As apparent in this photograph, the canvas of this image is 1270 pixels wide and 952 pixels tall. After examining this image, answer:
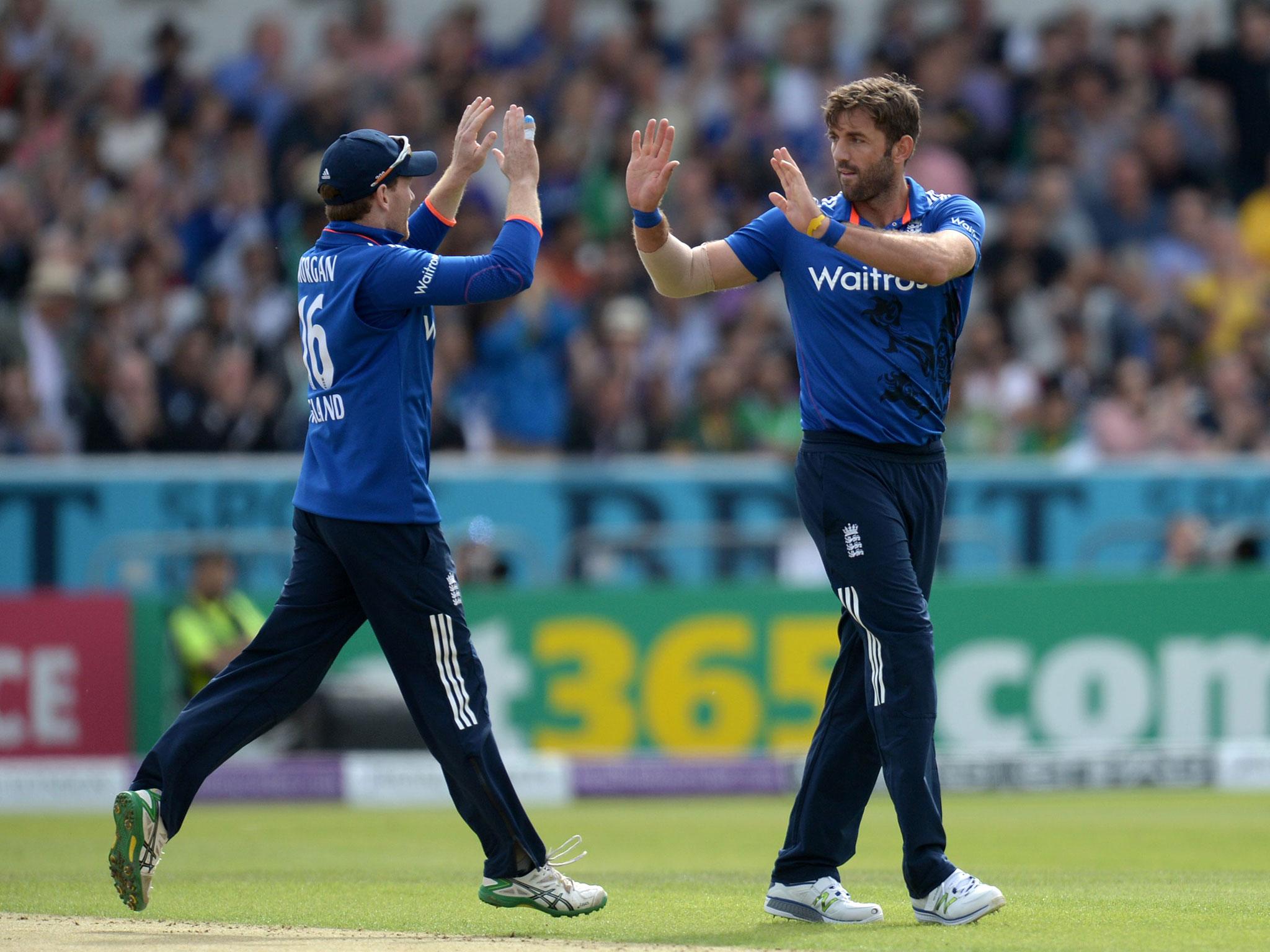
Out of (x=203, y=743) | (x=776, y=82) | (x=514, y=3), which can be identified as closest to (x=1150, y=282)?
(x=776, y=82)

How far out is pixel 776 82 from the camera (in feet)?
61.0

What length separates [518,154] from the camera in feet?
20.8

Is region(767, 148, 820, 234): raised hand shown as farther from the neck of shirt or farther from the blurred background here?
the blurred background

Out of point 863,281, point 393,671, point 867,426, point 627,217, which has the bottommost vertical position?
point 393,671

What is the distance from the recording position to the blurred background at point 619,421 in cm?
1344

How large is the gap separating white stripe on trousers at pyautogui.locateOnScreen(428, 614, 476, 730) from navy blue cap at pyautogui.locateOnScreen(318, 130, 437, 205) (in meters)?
1.45

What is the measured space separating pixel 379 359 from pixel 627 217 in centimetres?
1087

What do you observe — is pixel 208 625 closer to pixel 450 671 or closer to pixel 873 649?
pixel 450 671

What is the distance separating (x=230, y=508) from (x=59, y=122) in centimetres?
475

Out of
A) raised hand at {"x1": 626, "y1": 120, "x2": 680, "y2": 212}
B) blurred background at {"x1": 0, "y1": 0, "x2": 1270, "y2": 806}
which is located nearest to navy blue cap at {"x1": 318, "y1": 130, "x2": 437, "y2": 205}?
raised hand at {"x1": 626, "y1": 120, "x2": 680, "y2": 212}

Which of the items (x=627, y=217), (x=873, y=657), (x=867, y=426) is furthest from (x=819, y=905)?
(x=627, y=217)

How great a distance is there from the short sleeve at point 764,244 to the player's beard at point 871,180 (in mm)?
248

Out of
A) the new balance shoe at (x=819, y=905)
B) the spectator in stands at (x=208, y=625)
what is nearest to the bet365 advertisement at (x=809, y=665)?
the spectator in stands at (x=208, y=625)

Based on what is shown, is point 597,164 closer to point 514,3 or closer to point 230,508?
→ point 514,3
